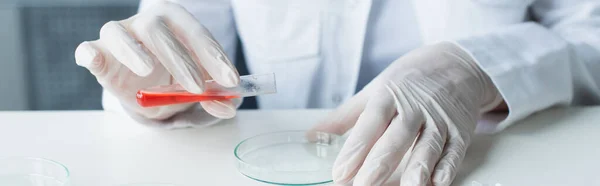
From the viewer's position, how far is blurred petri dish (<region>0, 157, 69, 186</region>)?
2.66 feet

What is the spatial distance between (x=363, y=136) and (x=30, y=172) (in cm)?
44

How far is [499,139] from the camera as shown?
38.6 inches

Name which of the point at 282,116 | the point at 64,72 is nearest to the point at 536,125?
the point at 282,116

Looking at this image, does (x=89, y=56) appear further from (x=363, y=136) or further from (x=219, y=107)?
(x=363, y=136)

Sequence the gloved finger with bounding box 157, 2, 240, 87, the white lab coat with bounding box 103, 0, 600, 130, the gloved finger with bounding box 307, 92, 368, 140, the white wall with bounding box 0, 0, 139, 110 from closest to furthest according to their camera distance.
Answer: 1. the gloved finger with bounding box 157, 2, 240, 87
2. the gloved finger with bounding box 307, 92, 368, 140
3. the white lab coat with bounding box 103, 0, 600, 130
4. the white wall with bounding box 0, 0, 139, 110

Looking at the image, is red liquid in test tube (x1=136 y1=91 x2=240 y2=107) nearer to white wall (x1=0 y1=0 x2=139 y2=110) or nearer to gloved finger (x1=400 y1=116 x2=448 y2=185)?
gloved finger (x1=400 y1=116 x2=448 y2=185)

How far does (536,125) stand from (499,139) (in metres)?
0.11

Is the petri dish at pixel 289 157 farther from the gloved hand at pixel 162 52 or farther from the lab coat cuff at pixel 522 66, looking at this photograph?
the lab coat cuff at pixel 522 66

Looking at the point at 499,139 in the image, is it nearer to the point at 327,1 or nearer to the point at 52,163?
the point at 327,1

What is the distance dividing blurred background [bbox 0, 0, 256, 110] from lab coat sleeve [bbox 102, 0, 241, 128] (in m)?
1.16

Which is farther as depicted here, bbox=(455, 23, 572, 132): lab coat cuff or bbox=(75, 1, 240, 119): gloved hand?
bbox=(455, 23, 572, 132): lab coat cuff

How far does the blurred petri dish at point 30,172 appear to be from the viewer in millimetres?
812

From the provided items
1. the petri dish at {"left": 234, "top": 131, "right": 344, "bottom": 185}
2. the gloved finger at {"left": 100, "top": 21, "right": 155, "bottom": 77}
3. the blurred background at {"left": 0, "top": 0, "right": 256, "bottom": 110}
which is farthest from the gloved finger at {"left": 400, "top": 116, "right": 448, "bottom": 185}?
the blurred background at {"left": 0, "top": 0, "right": 256, "bottom": 110}

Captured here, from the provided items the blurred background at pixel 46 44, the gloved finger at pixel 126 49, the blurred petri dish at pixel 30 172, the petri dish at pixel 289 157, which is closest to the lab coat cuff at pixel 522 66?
the petri dish at pixel 289 157
